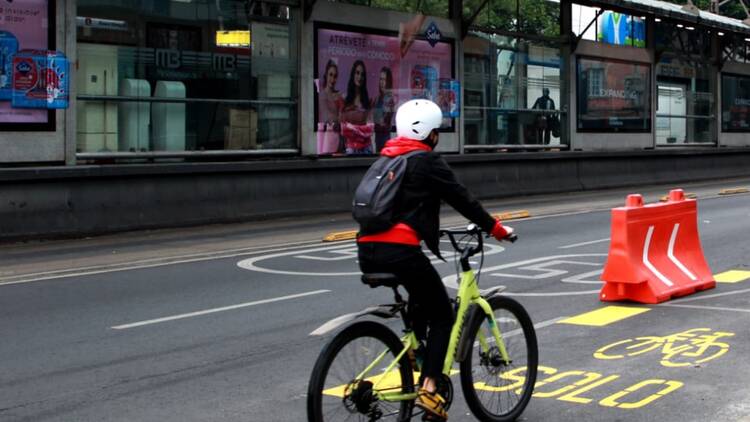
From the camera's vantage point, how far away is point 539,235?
54.9ft

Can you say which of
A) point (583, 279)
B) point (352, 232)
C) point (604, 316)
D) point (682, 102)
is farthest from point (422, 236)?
point (682, 102)

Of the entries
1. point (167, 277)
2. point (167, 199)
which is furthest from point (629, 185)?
point (167, 277)

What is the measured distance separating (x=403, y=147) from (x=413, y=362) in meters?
1.05

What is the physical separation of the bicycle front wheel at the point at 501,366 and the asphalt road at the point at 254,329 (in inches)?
7.9

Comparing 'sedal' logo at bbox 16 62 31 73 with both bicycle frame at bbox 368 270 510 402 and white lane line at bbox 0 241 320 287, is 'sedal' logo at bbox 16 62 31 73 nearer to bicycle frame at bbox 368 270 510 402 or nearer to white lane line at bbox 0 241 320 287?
white lane line at bbox 0 241 320 287

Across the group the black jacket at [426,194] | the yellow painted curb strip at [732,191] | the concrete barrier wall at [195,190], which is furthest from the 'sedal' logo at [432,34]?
the black jacket at [426,194]

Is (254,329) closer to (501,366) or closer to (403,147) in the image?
(501,366)

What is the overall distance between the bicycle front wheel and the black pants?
0.27 metres

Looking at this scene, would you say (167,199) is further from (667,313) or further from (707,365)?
(707,365)

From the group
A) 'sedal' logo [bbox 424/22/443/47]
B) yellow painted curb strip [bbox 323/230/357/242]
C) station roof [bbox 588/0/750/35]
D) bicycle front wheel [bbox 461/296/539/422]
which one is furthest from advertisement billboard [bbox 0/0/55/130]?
station roof [bbox 588/0/750/35]

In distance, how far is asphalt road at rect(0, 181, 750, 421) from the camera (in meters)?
6.58

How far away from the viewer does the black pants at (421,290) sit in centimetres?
522

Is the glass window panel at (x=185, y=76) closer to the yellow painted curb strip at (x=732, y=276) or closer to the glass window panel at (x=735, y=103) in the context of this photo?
the yellow painted curb strip at (x=732, y=276)

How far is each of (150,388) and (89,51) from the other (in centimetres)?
1235
